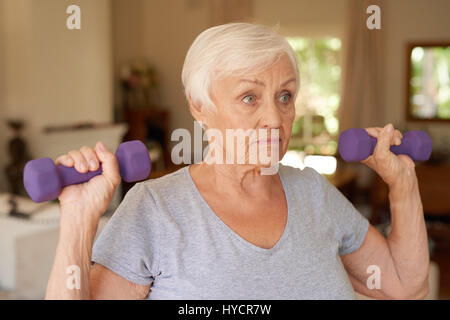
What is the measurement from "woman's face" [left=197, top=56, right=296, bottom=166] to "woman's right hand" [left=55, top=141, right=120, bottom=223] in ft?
0.61

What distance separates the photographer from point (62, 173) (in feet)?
1.85

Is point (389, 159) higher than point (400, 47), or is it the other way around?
point (400, 47)

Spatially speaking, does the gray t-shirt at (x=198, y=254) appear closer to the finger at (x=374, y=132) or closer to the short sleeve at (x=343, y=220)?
the short sleeve at (x=343, y=220)

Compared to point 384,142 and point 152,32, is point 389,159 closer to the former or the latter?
point 384,142

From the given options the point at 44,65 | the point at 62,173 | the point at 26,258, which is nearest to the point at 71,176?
the point at 62,173

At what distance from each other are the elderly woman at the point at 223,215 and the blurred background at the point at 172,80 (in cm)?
191

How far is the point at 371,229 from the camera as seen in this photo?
87cm

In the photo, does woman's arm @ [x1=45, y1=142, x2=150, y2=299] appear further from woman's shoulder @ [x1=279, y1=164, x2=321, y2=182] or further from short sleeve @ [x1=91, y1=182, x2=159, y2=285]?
woman's shoulder @ [x1=279, y1=164, x2=321, y2=182]

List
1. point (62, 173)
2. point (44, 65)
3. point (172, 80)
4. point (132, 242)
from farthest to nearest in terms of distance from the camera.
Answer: point (44, 65)
point (172, 80)
point (132, 242)
point (62, 173)

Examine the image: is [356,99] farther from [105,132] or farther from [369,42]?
[105,132]

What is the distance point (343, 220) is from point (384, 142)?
0.49 ft

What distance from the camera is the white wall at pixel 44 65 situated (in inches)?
141

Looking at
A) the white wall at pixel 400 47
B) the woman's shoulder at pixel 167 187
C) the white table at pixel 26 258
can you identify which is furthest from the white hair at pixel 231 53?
the white wall at pixel 400 47

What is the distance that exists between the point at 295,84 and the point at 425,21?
145 inches
